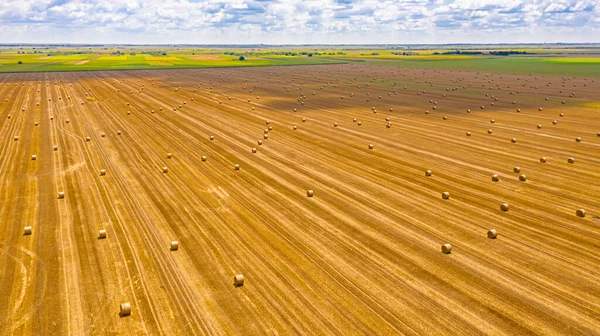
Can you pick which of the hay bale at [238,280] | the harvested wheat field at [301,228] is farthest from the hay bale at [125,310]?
the hay bale at [238,280]

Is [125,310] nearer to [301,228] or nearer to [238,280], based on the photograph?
[238,280]

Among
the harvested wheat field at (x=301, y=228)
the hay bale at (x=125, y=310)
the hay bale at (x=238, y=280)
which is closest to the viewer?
the hay bale at (x=125, y=310)

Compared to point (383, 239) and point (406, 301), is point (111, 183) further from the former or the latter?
point (406, 301)

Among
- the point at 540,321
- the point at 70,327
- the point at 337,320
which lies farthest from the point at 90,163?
the point at 540,321

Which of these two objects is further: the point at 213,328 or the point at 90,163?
the point at 90,163

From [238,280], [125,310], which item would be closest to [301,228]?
[238,280]

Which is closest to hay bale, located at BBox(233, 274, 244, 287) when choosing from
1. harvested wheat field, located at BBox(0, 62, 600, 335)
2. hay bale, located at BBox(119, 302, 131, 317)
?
harvested wheat field, located at BBox(0, 62, 600, 335)

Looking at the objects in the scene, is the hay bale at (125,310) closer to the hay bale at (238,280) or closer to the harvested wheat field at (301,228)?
the harvested wheat field at (301,228)

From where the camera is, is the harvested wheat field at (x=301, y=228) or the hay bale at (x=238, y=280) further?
the hay bale at (x=238, y=280)
